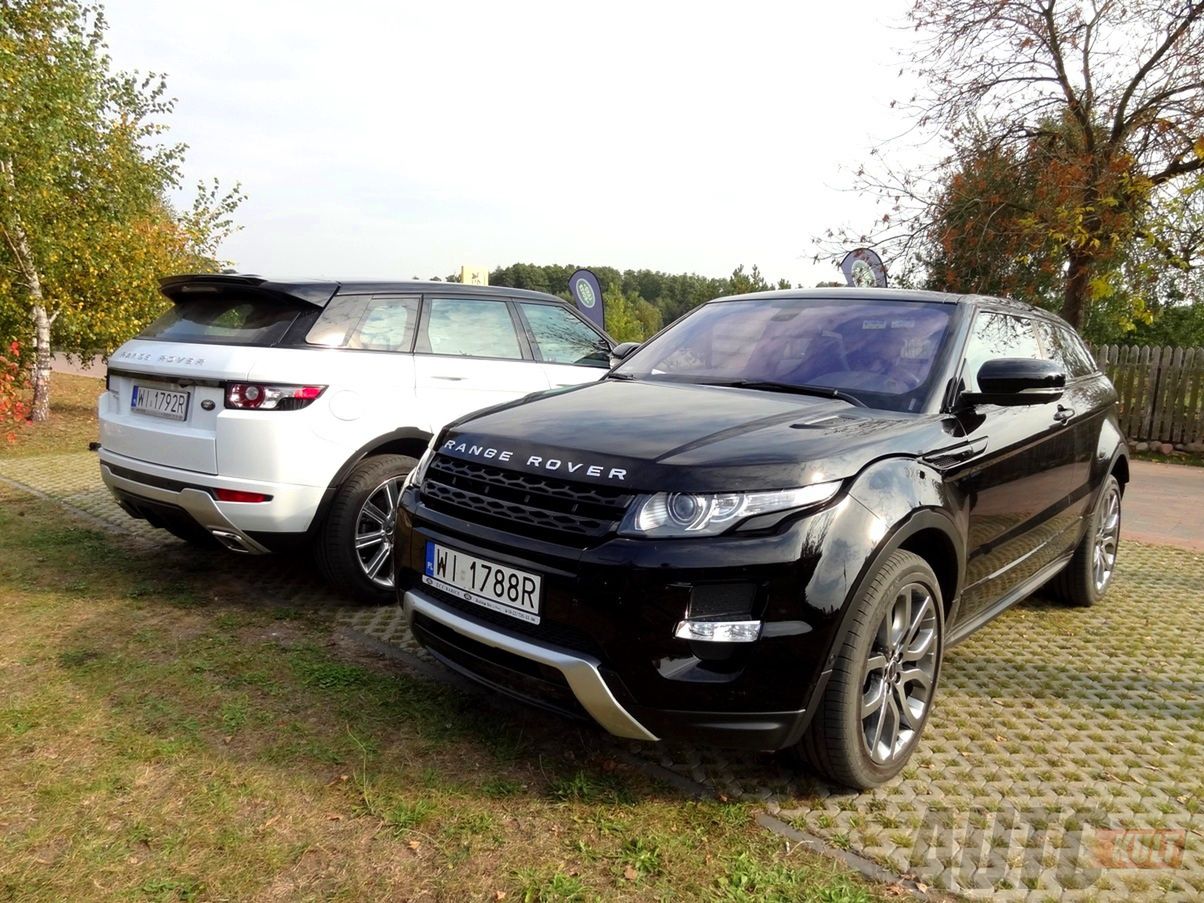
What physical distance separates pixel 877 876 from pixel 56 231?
465 inches

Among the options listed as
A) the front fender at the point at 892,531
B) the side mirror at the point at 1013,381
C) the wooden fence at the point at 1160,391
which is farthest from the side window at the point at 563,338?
the wooden fence at the point at 1160,391

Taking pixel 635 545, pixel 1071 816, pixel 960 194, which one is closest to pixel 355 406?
pixel 635 545

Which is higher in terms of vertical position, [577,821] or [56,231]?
[56,231]

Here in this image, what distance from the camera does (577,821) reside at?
8.76 feet

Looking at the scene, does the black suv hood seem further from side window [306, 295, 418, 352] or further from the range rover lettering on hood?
side window [306, 295, 418, 352]

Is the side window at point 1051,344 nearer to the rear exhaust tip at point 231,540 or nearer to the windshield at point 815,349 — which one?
the windshield at point 815,349

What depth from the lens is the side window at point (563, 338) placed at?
5.68 metres

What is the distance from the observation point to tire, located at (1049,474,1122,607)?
4.87 metres

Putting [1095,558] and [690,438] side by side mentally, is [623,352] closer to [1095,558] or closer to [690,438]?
[690,438]

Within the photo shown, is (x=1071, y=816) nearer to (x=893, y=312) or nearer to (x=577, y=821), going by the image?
(x=577, y=821)

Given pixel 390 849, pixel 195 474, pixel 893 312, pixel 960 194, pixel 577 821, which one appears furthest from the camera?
pixel 960 194

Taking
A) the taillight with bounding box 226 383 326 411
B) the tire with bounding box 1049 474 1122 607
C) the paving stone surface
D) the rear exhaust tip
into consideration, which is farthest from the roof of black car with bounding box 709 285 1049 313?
the rear exhaust tip

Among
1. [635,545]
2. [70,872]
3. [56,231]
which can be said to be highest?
[56,231]

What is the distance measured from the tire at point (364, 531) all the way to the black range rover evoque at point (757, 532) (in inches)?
45.4
